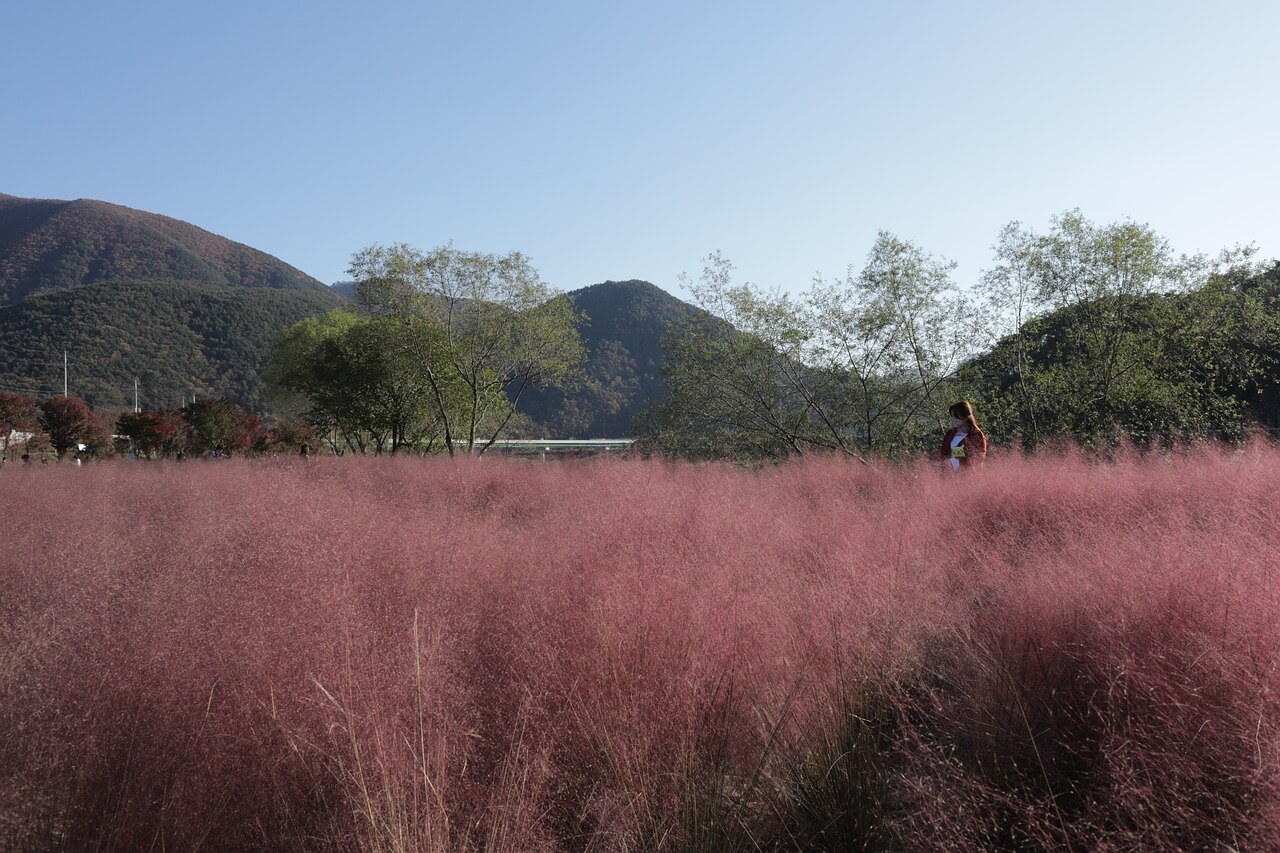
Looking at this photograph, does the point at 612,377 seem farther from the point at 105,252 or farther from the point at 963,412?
the point at 105,252

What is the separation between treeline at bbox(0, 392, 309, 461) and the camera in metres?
27.6

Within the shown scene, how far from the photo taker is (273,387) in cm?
4500

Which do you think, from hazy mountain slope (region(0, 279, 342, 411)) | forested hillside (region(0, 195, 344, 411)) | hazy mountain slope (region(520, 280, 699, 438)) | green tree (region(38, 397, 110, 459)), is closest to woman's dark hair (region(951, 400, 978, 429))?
green tree (region(38, 397, 110, 459))

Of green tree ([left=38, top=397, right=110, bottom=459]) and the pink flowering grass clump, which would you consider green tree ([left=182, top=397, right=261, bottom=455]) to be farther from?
the pink flowering grass clump

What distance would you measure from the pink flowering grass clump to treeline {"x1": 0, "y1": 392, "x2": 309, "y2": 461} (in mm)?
26591

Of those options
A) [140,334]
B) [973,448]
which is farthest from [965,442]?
[140,334]

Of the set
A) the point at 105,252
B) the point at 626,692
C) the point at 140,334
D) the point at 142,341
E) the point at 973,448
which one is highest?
the point at 105,252

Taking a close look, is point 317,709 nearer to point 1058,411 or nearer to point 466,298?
point 1058,411

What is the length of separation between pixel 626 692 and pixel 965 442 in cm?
598

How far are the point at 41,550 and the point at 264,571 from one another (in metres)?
1.64

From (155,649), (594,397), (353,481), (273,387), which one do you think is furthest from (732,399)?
(594,397)

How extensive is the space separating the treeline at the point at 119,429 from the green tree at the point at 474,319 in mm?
7665

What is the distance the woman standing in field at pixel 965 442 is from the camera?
7277 millimetres

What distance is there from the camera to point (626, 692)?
8.36 feet
